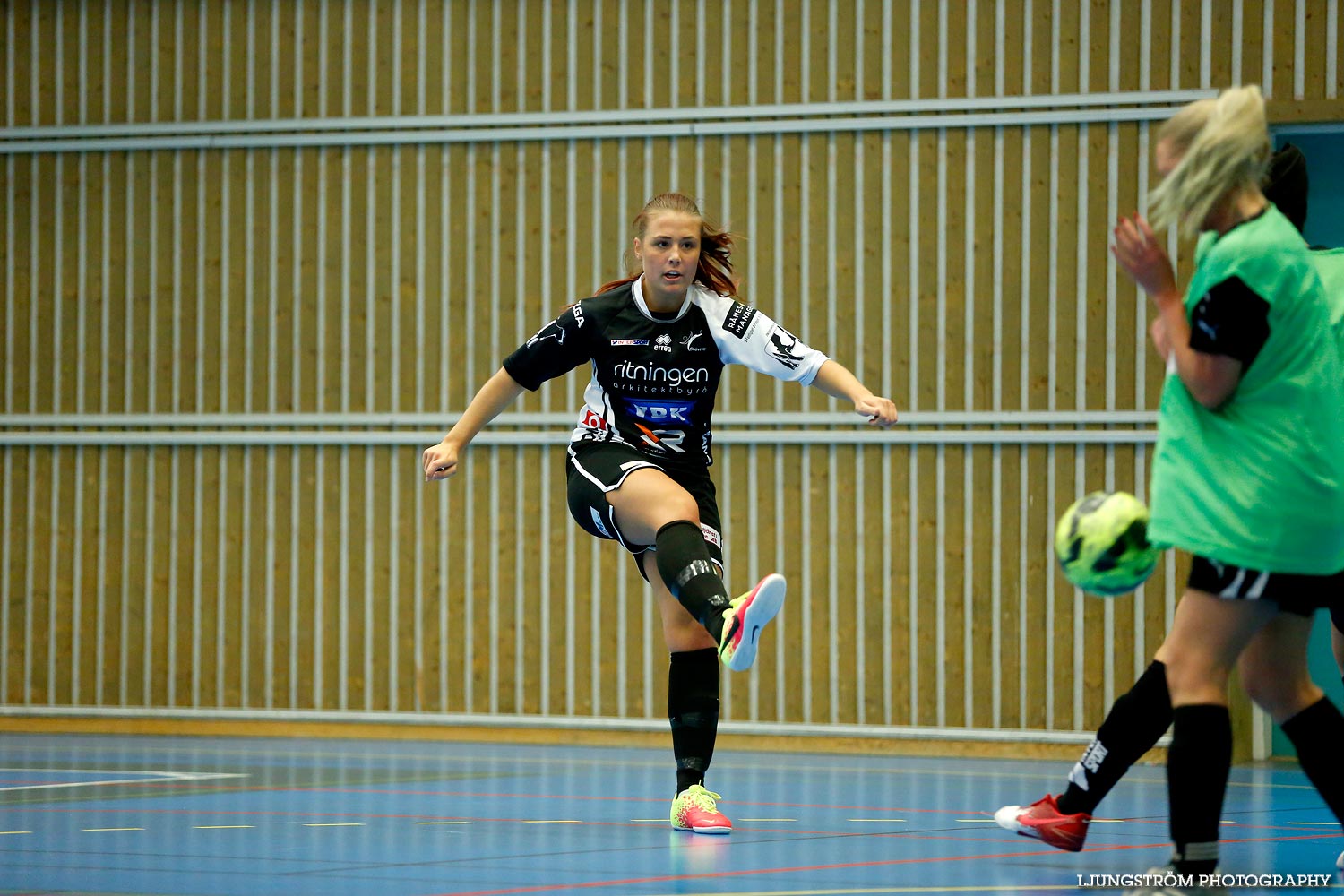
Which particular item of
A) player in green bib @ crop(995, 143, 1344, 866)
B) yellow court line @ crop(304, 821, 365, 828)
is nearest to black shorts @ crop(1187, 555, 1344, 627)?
player in green bib @ crop(995, 143, 1344, 866)

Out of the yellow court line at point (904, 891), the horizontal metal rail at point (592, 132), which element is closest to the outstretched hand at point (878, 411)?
the yellow court line at point (904, 891)

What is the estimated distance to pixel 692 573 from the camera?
486 centimetres

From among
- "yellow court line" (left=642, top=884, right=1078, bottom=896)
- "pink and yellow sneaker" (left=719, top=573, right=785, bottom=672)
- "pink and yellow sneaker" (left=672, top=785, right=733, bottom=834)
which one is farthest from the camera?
"pink and yellow sneaker" (left=672, top=785, right=733, bottom=834)

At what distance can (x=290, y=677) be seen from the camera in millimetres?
10086

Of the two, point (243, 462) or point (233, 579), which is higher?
point (243, 462)

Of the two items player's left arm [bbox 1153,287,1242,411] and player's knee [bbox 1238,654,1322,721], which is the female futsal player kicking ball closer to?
player's knee [bbox 1238,654,1322,721]

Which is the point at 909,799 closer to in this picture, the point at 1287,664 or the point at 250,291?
the point at 1287,664

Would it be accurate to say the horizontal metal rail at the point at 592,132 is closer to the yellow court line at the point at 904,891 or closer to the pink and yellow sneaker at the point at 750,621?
the pink and yellow sneaker at the point at 750,621

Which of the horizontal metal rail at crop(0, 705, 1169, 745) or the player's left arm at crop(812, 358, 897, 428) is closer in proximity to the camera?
the player's left arm at crop(812, 358, 897, 428)

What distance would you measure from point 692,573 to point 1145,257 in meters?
1.87

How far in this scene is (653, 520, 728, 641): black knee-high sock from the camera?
4.77 metres

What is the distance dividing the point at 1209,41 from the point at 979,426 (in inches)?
88.6

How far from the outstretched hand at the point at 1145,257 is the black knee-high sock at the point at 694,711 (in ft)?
7.59

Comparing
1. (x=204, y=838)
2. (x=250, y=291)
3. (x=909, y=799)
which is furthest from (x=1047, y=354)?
(x=204, y=838)
